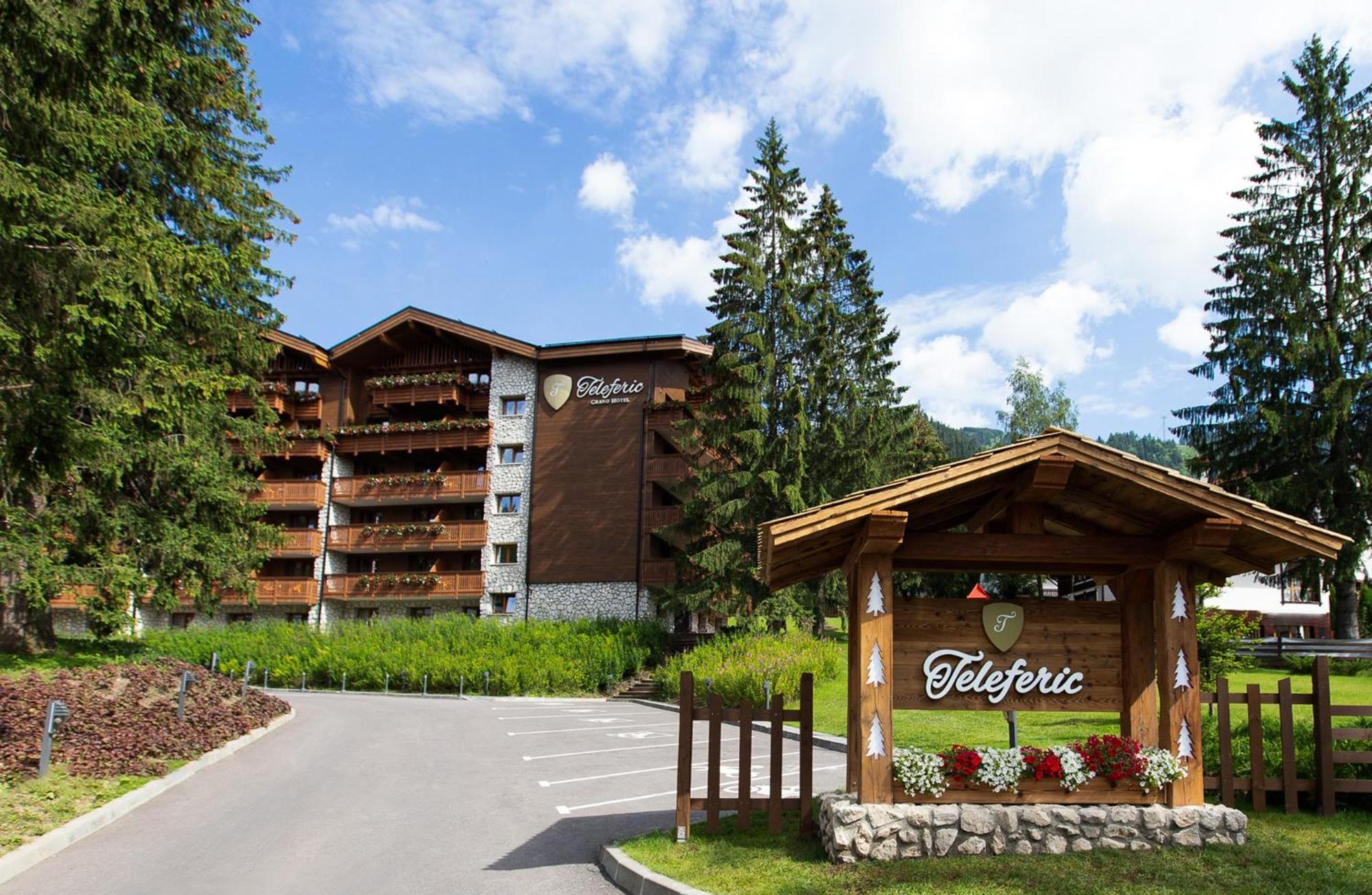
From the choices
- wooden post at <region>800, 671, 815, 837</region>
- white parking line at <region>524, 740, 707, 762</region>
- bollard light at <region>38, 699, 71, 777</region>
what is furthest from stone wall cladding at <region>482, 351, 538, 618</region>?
wooden post at <region>800, 671, 815, 837</region>

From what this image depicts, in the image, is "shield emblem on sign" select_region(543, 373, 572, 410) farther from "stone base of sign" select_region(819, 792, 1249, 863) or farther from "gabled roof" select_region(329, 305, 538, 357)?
"stone base of sign" select_region(819, 792, 1249, 863)

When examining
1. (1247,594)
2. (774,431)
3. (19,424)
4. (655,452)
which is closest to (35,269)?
(19,424)

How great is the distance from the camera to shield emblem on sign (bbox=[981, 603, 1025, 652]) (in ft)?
27.7

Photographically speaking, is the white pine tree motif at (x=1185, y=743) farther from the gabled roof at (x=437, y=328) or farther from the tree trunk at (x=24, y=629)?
the gabled roof at (x=437, y=328)

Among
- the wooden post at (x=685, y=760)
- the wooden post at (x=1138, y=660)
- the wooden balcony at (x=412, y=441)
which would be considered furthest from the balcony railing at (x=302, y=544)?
the wooden post at (x=1138, y=660)

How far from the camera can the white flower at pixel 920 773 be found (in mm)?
7957

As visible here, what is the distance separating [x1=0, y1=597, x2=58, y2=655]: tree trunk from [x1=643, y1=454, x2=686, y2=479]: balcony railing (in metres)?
22.3

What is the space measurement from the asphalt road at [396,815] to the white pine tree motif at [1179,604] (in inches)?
200

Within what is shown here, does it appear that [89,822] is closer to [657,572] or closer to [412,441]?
[657,572]

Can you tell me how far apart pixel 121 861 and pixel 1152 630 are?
969cm

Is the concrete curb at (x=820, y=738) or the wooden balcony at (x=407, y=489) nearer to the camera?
the concrete curb at (x=820, y=738)

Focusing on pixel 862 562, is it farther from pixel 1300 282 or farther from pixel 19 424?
pixel 1300 282

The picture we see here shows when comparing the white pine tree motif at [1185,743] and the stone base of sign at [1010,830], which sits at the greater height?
the white pine tree motif at [1185,743]

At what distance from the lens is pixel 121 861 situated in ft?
30.2
